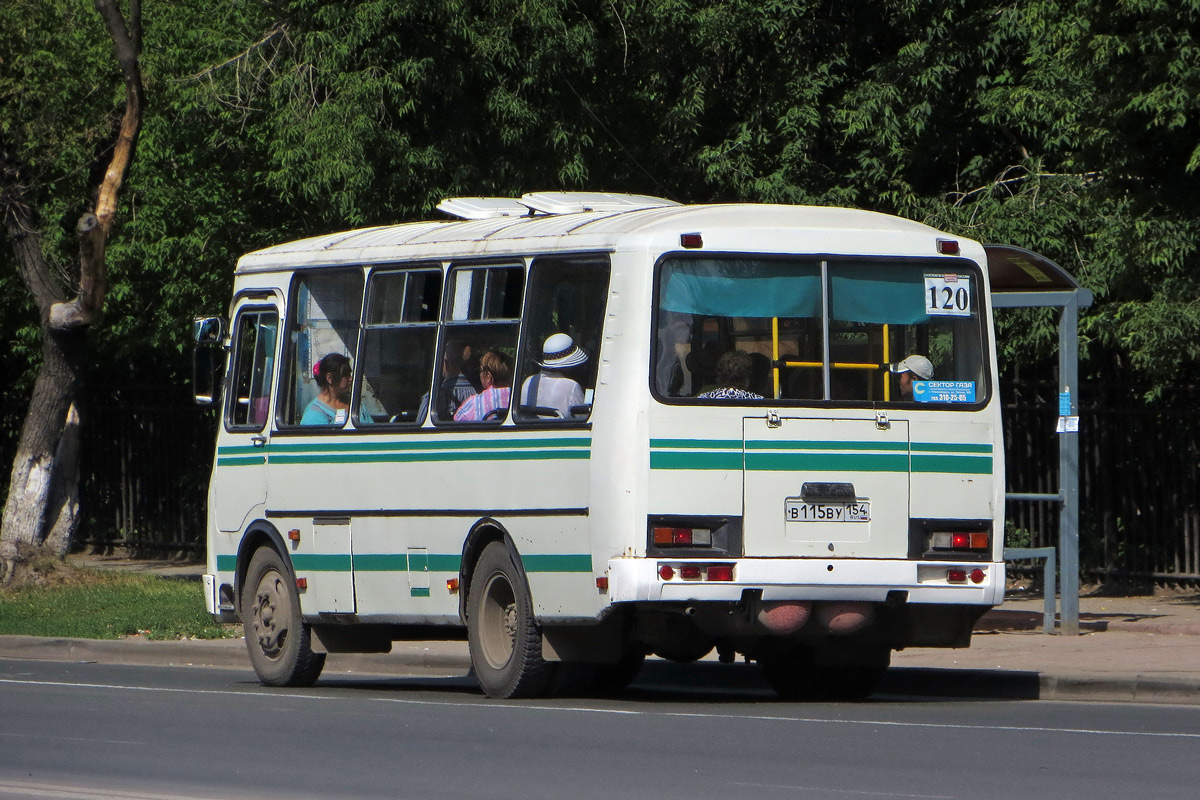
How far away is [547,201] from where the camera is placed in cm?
1283

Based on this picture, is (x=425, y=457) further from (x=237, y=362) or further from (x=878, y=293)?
(x=878, y=293)

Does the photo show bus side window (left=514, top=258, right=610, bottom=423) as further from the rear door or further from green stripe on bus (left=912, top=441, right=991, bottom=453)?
green stripe on bus (left=912, top=441, right=991, bottom=453)

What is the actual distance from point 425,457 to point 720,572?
2361mm

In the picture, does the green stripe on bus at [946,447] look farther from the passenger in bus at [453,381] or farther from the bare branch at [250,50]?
the bare branch at [250,50]

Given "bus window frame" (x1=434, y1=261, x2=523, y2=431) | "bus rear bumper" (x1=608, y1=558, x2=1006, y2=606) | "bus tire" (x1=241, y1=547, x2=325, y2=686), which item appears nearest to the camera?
"bus rear bumper" (x1=608, y1=558, x2=1006, y2=606)

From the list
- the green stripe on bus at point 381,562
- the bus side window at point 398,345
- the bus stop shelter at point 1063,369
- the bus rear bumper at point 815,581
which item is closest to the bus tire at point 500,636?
the green stripe on bus at point 381,562

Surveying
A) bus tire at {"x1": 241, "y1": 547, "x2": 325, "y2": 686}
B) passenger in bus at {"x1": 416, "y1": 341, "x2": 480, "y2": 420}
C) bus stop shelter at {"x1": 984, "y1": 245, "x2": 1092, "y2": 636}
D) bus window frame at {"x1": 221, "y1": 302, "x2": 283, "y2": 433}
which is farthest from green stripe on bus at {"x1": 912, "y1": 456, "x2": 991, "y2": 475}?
bus window frame at {"x1": 221, "y1": 302, "x2": 283, "y2": 433}

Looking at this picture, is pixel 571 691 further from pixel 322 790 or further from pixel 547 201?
pixel 322 790

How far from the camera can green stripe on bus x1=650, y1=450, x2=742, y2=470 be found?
1053 cm

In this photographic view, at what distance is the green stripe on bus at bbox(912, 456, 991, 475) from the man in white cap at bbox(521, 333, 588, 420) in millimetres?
1930

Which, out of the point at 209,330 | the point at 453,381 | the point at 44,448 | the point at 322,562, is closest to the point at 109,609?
the point at 44,448

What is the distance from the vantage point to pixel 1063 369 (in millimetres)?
14992

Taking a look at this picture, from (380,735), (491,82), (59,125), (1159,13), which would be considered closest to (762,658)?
(380,735)

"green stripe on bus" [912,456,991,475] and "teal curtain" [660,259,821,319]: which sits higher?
"teal curtain" [660,259,821,319]
